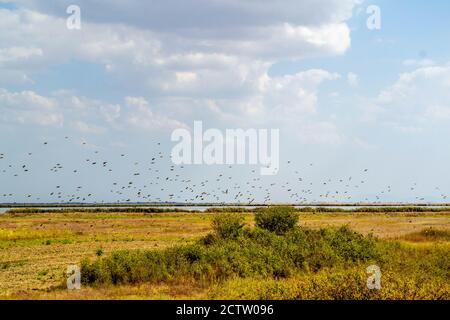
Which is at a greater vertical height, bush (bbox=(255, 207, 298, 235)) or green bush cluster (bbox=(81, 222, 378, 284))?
bush (bbox=(255, 207, 298, 235))

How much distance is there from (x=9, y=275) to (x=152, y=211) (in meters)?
94.0

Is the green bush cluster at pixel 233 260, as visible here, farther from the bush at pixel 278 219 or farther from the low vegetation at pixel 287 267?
the bush at pixel 278 219

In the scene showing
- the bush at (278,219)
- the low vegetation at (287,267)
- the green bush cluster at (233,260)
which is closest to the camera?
the low vegetation at (287,267)

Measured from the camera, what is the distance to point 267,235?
107 feet

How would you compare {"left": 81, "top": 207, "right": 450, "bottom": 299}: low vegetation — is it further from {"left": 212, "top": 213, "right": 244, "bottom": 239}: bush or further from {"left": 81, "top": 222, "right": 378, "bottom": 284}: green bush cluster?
{"left": 212, "top": 213, "right": 244, "bottom": 239}: bush

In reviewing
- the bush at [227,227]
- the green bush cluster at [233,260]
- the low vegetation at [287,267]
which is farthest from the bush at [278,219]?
the green bush cluster at [233,260]

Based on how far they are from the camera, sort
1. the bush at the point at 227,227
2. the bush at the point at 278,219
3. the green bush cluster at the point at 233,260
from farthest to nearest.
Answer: the bush at the point at 278,219
the bush at the point at 227,227
the green bush cluster at the point at 233,260

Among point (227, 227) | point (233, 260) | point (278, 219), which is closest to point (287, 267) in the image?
point (233, 260)

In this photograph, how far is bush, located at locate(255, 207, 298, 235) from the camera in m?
38.9

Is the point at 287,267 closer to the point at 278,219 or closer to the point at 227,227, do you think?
the point at 227,227

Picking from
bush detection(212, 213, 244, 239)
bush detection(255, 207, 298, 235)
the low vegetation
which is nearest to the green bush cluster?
the low vegetation

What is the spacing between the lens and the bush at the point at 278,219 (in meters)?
→ 38.9

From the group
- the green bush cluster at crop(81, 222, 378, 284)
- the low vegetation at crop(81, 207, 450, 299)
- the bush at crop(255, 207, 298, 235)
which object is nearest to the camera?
the low vegetation at crop(81, 207, 450, 299)
